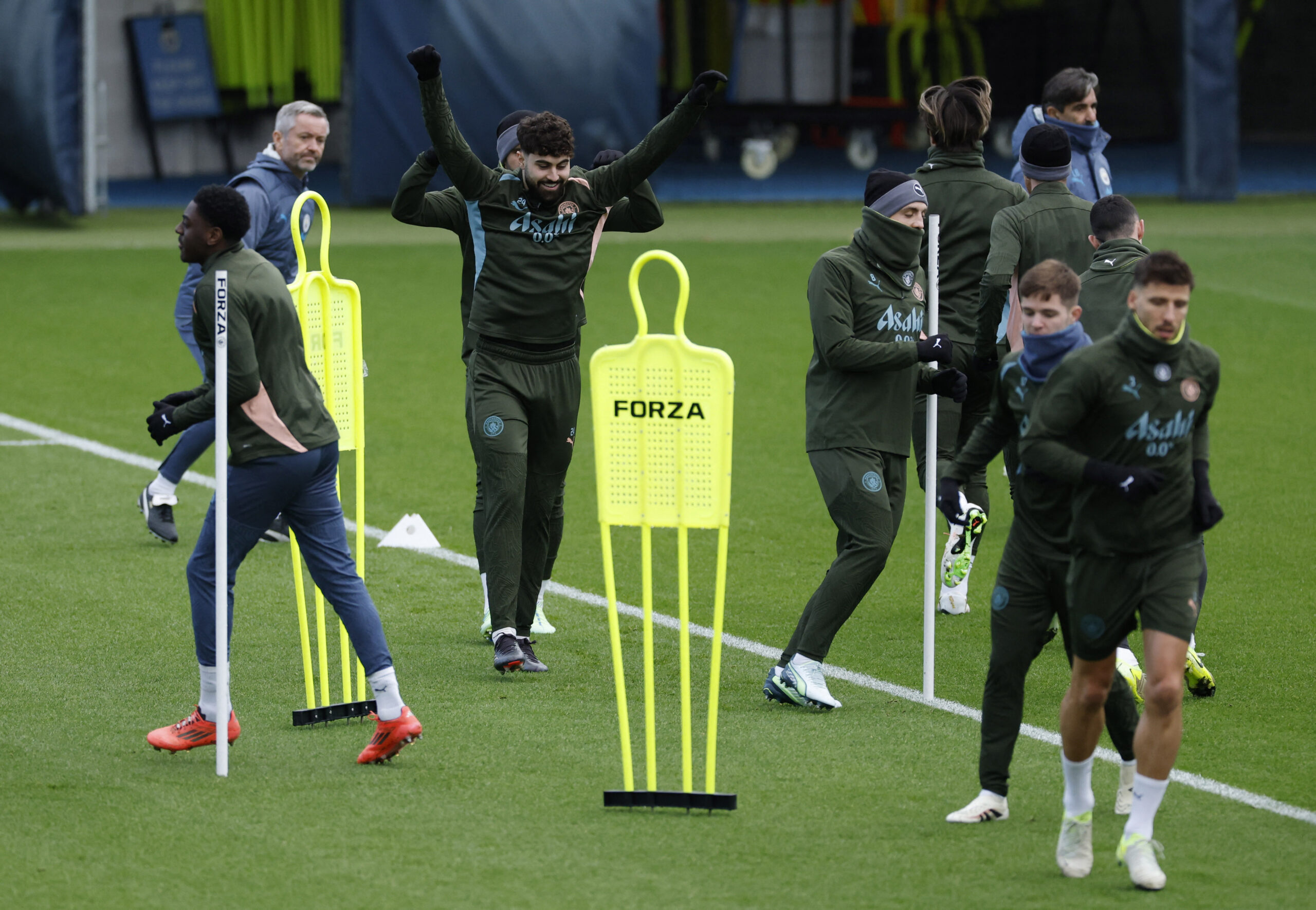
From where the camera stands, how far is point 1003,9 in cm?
2855

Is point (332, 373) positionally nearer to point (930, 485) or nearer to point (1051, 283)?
point (930, 485)

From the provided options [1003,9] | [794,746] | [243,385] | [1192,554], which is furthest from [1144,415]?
[1003,9]

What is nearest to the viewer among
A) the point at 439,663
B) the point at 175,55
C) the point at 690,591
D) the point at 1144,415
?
the point at 1144,415

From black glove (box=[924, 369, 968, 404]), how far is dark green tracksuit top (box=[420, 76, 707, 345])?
1386 mm

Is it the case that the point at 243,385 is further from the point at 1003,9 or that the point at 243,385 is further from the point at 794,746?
the point at 1003,9

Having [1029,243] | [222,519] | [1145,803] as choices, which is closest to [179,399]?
[222,519]

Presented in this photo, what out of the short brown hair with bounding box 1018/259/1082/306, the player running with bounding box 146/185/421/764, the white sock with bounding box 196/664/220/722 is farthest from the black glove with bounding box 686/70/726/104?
the white sock with bounding box 196/664/220/722

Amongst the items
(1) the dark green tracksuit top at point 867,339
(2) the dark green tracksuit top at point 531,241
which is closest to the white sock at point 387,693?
(2) the dark green tracksuit top at point 531,241

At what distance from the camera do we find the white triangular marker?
371 inches

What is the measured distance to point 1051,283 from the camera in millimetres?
5098

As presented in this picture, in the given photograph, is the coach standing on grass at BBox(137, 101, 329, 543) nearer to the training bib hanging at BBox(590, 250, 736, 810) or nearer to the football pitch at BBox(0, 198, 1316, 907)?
the football pitch at BBox(0, 198, 1316, 907)

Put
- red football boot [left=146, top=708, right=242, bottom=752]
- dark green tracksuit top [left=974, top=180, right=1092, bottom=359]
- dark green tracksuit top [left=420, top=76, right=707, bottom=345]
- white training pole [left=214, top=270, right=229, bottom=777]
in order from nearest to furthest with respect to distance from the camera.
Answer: white training pole [left=214, top=270, right=229, bottom=777]
red football boot [left=146, top=708, right=242, bottom=752]
dark green tracksuit top [left=420, top=76, right=707, bottom=345]
dark green tracksuit top [left=974, top=180, right=1092, bottom=359]

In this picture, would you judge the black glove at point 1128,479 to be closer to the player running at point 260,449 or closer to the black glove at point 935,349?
the black glove at point 935,349

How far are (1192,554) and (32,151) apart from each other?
17458 mm
